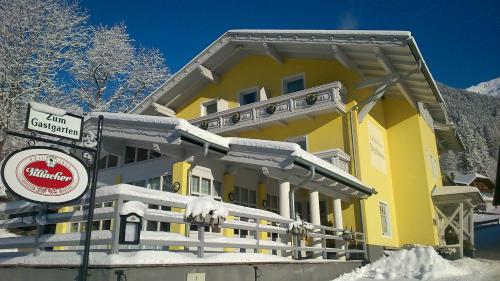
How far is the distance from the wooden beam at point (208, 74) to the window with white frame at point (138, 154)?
793 centimetres

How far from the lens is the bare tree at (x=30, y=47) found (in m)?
23.9

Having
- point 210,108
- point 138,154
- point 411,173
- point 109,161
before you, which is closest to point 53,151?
point 138,154

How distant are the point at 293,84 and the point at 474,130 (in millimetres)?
125446

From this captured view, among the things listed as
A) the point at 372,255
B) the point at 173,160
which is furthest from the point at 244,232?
the point at 372,255

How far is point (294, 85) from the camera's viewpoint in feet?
59.3

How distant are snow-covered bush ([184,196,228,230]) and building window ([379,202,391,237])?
35.0 feet

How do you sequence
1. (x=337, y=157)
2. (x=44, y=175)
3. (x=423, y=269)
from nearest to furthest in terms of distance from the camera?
(x=44, y=175)
(x=423, y=269)
(x=337, y=157)

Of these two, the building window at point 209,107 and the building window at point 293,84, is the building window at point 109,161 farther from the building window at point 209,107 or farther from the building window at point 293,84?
the building window at point 293,84

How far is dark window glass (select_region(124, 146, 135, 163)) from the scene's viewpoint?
12.8m

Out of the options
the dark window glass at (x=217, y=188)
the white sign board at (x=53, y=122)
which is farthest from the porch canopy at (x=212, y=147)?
the white sign board at (x=53, y=122)

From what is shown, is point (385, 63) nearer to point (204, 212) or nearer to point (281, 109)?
point (281, 109)

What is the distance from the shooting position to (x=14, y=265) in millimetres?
6961

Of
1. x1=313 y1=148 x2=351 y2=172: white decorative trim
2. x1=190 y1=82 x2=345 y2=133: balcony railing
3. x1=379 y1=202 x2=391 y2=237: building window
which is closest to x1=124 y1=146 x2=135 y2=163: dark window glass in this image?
x1=190 y1=82 x2=345 y2=133: balcony railing

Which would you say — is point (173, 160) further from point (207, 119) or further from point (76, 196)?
point (207, 119)
